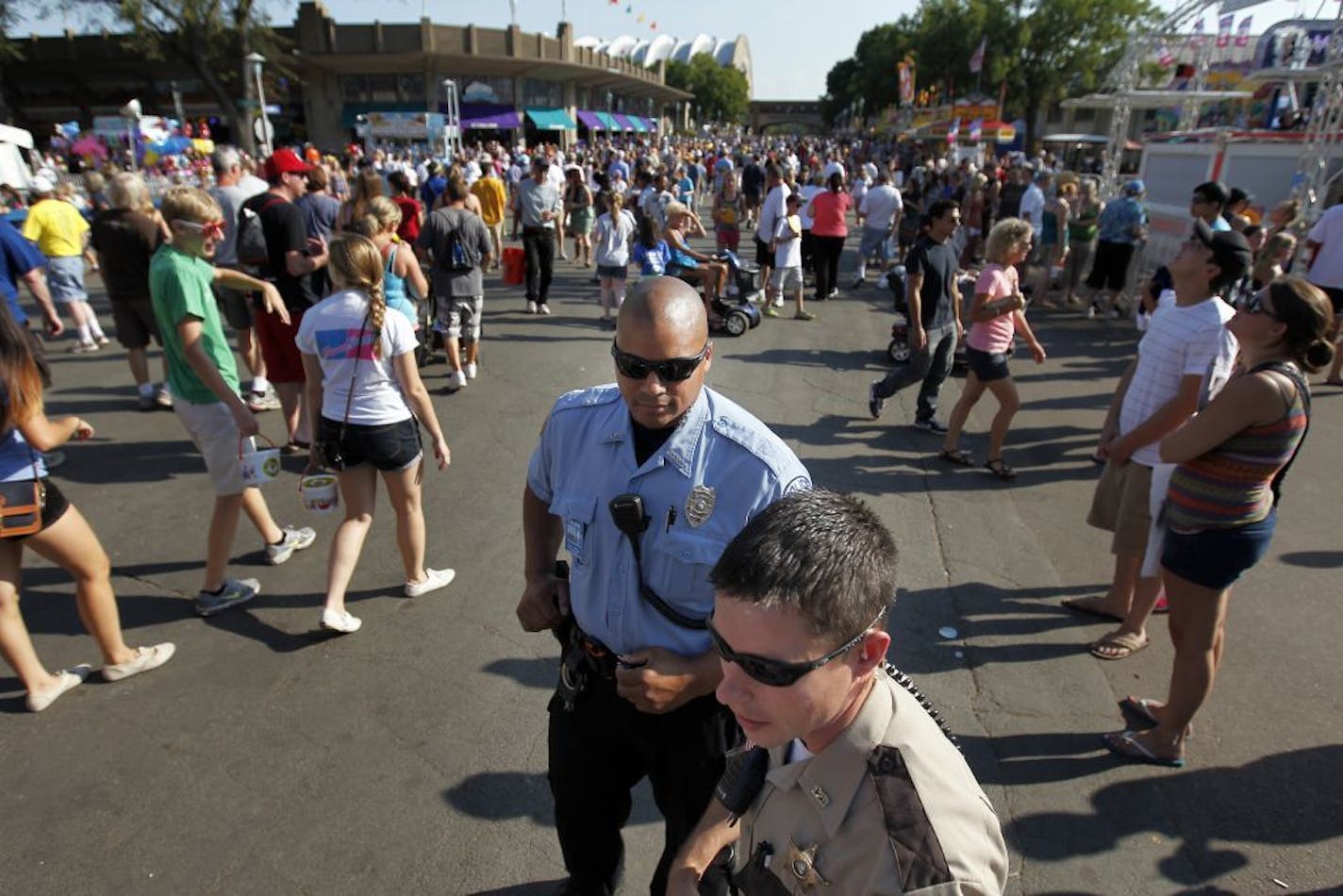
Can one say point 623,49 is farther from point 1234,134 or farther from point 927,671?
point 927,671

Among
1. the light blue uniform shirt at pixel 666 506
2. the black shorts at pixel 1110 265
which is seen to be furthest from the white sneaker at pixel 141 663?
the black shorts at pixel 1110 265

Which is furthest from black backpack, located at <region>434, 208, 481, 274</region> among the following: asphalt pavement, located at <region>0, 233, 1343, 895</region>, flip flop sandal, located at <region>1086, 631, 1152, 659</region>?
flip flop sandal, located at <region>1086, 631, 1152, 659</region>

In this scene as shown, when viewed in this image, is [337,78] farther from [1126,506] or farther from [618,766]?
[618,766]

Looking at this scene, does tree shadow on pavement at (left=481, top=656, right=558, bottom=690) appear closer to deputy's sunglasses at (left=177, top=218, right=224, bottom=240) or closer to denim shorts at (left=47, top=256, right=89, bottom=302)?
deputy's sunglasses at (left=177, top=218, right=224, bottom=240)

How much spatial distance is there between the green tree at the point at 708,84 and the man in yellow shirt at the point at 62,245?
100 metres

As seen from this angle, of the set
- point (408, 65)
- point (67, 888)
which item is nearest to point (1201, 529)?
point (67, 888)

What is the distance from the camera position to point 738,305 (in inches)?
392

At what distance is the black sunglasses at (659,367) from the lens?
71.5 inches

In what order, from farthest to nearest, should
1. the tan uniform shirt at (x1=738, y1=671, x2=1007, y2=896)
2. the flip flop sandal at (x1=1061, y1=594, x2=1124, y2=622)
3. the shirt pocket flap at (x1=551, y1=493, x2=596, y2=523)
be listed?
the flip flop sandal at (x1=1061, y1=594, x2=1124, y2=622) → the shirt pocket flap at (x1=551, y1=493, x2=596, y2=523) → the tan uniform shirt at (x1=738, y1=671, x2=1007, y2=896)

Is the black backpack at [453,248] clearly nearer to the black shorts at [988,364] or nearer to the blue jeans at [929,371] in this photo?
the blue jeans at [929,371]

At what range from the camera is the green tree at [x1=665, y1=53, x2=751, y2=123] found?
103062 mm

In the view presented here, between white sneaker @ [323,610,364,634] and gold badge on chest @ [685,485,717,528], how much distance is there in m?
2.72

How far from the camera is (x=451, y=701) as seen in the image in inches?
136

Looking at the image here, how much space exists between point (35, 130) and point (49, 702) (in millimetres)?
59941
